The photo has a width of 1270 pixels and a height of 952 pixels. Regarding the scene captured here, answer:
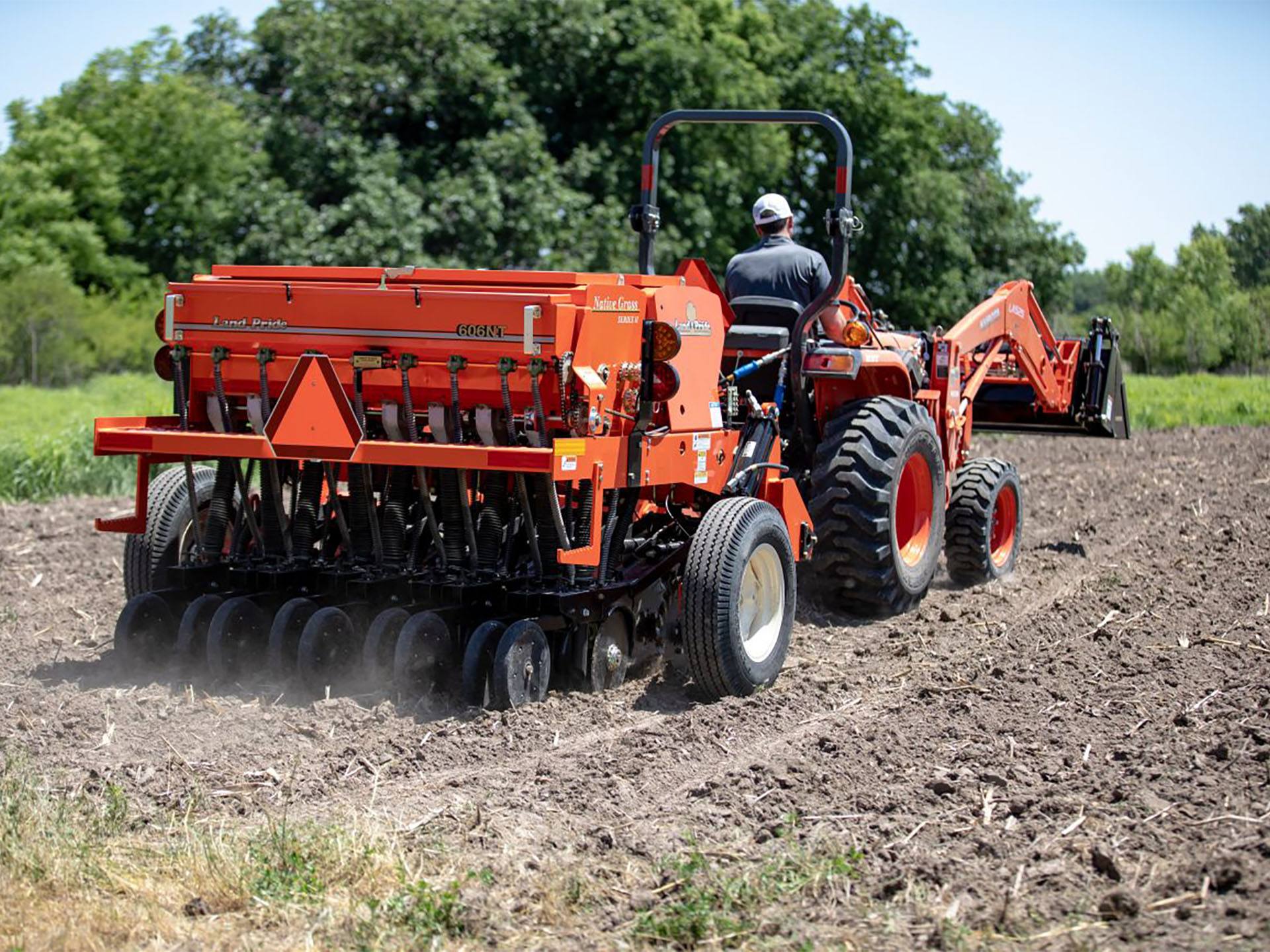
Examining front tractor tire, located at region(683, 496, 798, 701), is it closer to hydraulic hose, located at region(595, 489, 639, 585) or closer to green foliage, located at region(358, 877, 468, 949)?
hydraulic hose, located at region(595, 489, 639, 585)

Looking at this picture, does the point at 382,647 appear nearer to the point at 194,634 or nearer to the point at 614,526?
the point at 194,634

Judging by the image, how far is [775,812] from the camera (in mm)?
5156

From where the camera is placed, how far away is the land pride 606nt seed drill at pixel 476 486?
21.1 feet

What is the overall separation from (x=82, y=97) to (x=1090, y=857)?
1607 inches

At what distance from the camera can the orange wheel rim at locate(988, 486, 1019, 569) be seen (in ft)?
33.0

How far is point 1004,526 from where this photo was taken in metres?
10.2

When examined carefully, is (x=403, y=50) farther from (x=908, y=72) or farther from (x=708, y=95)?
(x=908, y=72)

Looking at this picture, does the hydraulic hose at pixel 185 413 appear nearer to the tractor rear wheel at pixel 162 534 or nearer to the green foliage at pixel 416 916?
the tractor rear wheel at pixel 162 534

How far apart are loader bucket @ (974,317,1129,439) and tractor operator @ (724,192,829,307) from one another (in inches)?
118

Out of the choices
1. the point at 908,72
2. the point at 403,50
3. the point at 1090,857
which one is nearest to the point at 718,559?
the point at 1090,857

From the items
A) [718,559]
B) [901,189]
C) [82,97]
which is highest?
[82,97]

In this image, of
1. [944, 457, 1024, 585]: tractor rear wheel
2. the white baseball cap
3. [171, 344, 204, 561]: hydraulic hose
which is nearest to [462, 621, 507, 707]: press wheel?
[171, 344, 204, 561]: hydraulic hose

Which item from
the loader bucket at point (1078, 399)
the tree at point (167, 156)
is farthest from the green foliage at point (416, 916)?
the tree at point (167, 156)

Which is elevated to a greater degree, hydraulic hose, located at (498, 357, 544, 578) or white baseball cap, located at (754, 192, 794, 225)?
white baseball cap, located at (754, 192, 794, 225)
